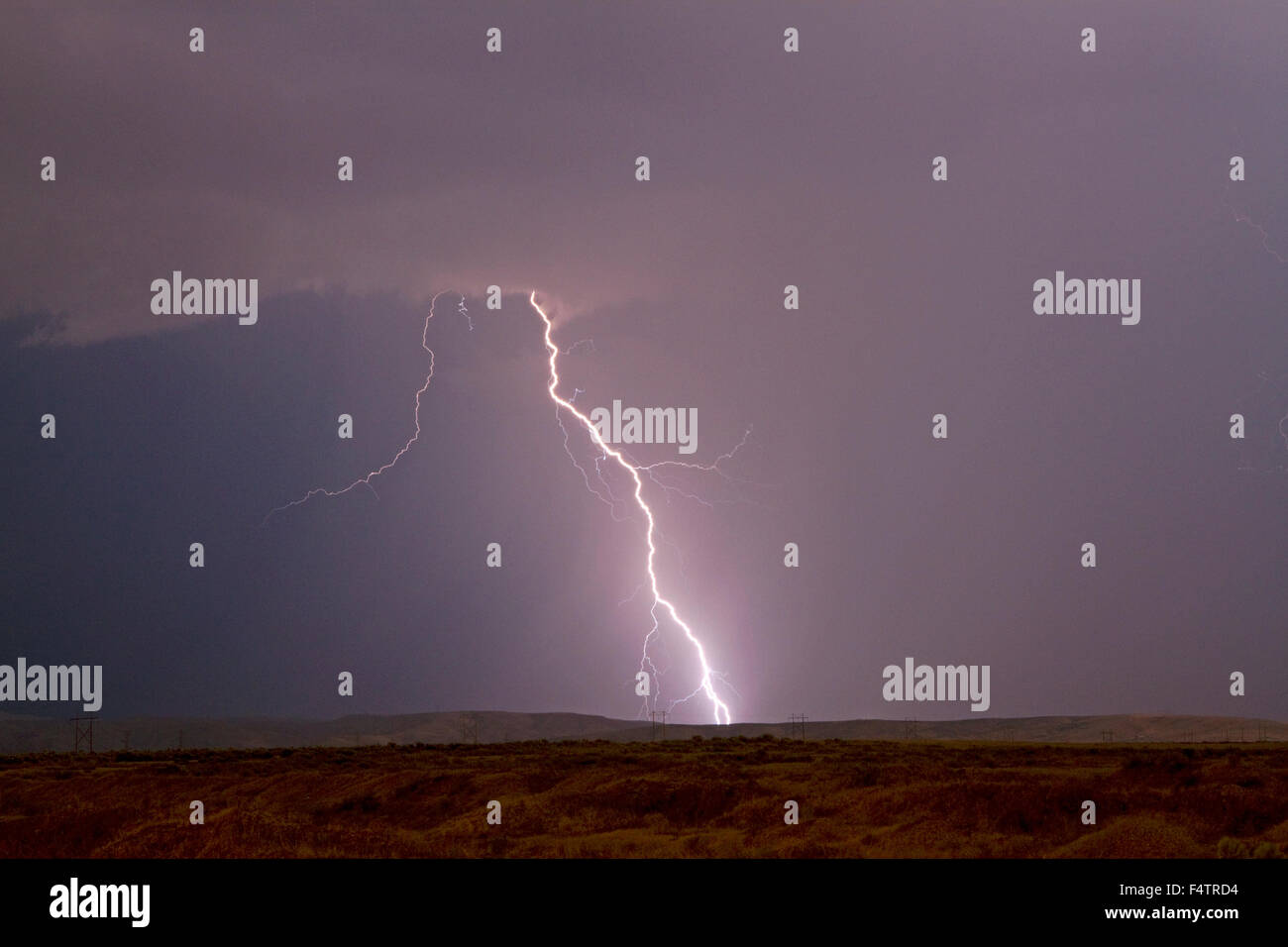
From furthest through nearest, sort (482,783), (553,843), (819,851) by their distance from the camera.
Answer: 1. (482,783)
2. (553,843)
3. (819,851)


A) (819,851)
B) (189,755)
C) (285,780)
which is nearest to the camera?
(819,851)

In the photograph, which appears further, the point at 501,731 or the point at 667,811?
the point at 501,731

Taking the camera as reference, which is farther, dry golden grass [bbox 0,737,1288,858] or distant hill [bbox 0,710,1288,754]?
distant hill [bbox 0,710,1288,754]

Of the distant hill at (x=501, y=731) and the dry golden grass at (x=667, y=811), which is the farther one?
the distant hill at (x=501, y=731)
